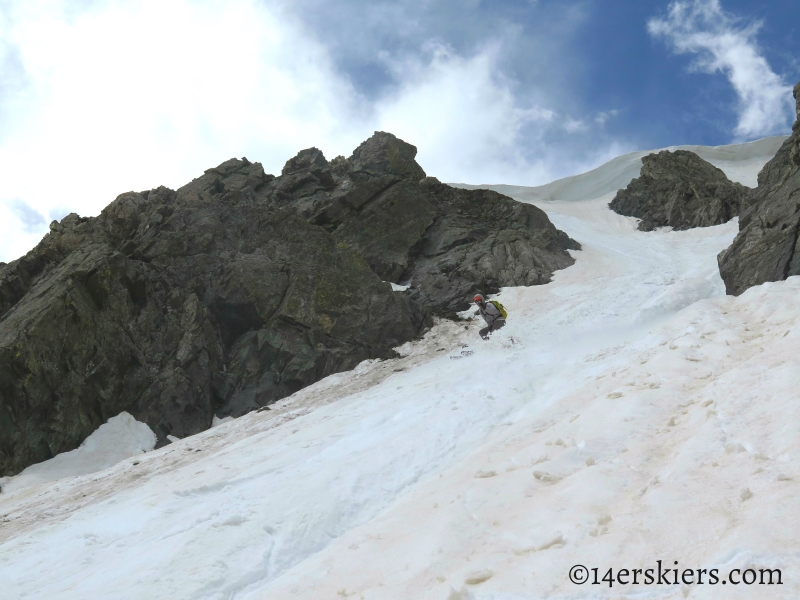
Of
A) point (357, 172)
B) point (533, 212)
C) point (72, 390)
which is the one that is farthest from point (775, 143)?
point (72, 390)

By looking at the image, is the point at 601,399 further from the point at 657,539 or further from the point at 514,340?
the point at 514,340

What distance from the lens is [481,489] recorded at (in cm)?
707

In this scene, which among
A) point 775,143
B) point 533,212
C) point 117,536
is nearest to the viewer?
point 117,536

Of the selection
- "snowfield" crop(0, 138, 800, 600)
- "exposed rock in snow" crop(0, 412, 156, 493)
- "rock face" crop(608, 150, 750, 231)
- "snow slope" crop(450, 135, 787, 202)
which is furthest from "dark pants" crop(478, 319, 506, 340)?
"snow slope" crop(450, 135, 787, 202)

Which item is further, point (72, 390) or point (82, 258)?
point (82, 258)

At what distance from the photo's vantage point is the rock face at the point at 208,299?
17766mm

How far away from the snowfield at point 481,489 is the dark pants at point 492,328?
12.5ft

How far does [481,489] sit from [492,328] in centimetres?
1407

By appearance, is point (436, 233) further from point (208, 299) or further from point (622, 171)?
point (622, 171)

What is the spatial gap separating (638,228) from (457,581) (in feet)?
143

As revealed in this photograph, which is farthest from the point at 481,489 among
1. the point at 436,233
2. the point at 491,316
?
the point at 436,233

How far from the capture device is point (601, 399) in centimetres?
909

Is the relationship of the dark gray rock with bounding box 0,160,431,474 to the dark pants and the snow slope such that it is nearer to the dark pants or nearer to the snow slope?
the dark pants

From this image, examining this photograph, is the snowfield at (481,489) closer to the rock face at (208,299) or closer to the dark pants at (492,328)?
the rock face at (208,299)
